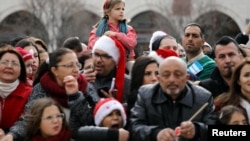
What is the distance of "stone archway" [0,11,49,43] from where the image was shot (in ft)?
125

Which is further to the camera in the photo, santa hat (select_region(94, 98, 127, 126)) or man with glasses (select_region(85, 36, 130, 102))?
man with glasses (select_region(85, 36, 130, 102))

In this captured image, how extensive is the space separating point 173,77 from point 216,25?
33926 mm

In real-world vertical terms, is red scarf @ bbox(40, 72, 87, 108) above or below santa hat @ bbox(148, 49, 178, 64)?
below

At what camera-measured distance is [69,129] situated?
6.04 metres

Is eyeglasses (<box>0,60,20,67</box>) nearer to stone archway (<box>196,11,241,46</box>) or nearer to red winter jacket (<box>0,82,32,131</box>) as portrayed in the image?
red winter jacket (<box>0,82,32,131</box>)

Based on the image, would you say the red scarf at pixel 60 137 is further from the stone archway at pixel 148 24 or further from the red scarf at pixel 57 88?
the stone archway at pixel 148 24

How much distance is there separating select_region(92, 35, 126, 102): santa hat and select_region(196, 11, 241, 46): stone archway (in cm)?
2986

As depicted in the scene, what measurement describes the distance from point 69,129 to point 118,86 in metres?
0.82

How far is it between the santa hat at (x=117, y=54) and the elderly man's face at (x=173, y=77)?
3.74 feet

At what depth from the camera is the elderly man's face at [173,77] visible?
5.48m

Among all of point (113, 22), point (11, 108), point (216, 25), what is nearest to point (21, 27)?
point (216, 25)

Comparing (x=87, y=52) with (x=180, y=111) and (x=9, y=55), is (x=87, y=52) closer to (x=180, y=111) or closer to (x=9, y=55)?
(x=9, y=55)

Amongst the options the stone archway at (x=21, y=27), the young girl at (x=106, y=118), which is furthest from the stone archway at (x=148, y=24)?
the young girl at (x=106, y=118)

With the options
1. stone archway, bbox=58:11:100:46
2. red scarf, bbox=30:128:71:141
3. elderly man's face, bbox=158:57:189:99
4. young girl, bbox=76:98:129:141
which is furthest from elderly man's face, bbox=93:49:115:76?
stone archway, bbox=58:11:100:46
